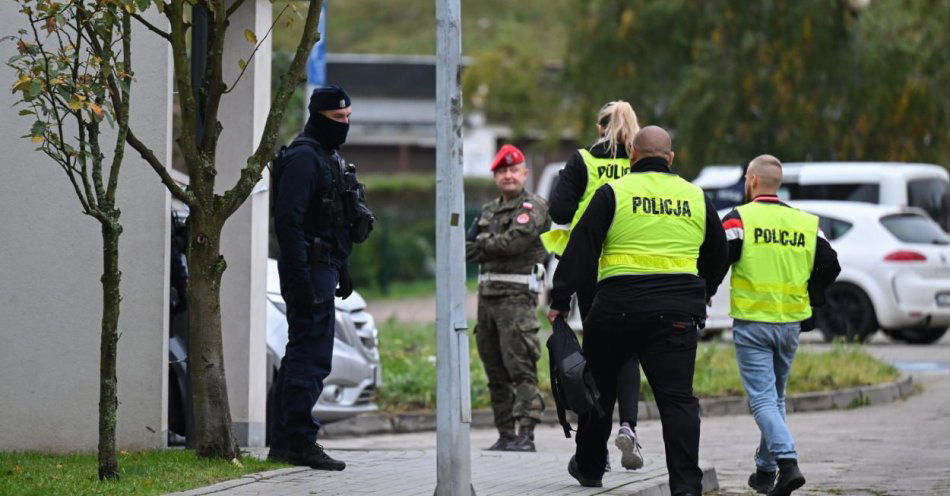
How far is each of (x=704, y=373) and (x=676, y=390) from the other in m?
7.37

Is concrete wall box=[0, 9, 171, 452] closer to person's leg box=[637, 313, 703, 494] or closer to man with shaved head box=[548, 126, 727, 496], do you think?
man with shaved head box=[548, 126, 727, 496]

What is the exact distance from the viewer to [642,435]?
12328 millimetres

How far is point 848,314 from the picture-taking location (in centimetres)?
1981

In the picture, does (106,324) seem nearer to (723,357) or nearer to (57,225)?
(57,225)

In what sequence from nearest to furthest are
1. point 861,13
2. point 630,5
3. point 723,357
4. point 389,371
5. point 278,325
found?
point 278,325, point 389,371, point 723,357, point 861,13, point 630,5

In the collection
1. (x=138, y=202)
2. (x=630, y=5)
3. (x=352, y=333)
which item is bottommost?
(x=352, y=333)

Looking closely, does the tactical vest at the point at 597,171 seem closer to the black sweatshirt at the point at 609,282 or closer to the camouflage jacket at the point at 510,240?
the black sweatshirt at the point at 609,282

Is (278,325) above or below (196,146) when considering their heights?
below

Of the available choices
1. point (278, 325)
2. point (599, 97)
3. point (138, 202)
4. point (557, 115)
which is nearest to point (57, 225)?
point (138, 202)

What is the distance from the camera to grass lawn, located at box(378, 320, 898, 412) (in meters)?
13.9

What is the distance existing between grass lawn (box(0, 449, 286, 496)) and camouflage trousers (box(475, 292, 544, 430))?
7.87 feet

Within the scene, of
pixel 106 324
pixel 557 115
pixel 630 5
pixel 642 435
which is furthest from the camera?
pixel 557 115

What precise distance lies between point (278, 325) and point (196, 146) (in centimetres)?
300

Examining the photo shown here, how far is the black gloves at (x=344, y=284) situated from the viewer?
8898mm
